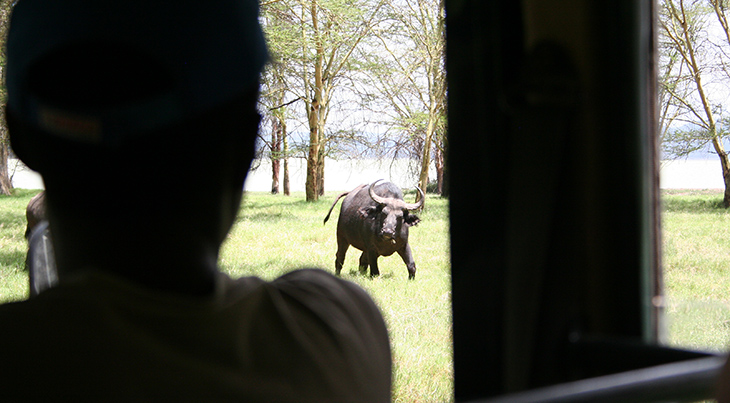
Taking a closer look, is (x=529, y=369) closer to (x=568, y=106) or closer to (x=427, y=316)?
(x=568, y=106)

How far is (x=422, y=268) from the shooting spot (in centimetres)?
297

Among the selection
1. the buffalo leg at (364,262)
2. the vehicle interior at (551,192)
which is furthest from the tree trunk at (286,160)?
the buffalo leg at (364,262)

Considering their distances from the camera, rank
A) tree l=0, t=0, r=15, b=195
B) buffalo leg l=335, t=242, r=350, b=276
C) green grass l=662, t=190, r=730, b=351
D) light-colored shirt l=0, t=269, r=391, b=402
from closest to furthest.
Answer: light-colored shirt l=0, t=269, r=391, b=402
tree l=0, t=0, r=15, b=195
green grass l=662, t=190, r=730, b=351
buffalo leg l=335, t=242, r=350, b=276

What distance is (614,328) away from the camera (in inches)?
36.3

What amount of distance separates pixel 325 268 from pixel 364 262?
72.7 inches

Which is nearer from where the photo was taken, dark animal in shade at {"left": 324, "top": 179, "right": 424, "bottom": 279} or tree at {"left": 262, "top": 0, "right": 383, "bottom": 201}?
tree at {"left": 262, "top": 0, "right": 383, "bottom": 201}

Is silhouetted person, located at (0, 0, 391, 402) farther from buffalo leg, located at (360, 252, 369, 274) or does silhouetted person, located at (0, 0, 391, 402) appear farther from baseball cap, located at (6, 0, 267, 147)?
buffalo leg, located at (360, 252, 369, 274)

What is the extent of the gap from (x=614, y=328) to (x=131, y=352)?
Answer: 0.79 m

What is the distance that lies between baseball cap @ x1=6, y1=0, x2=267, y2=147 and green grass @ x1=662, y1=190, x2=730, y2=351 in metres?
0.77

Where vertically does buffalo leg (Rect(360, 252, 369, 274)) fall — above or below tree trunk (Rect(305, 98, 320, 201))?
below

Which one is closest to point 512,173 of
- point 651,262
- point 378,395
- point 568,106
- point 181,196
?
point 568,106

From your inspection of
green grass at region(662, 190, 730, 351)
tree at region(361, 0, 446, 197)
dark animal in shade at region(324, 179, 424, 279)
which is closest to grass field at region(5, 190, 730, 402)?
green grass at region(662, 190, 730, 351)

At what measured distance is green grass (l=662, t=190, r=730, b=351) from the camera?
91cm

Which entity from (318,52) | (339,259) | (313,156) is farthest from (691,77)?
(339,259)
